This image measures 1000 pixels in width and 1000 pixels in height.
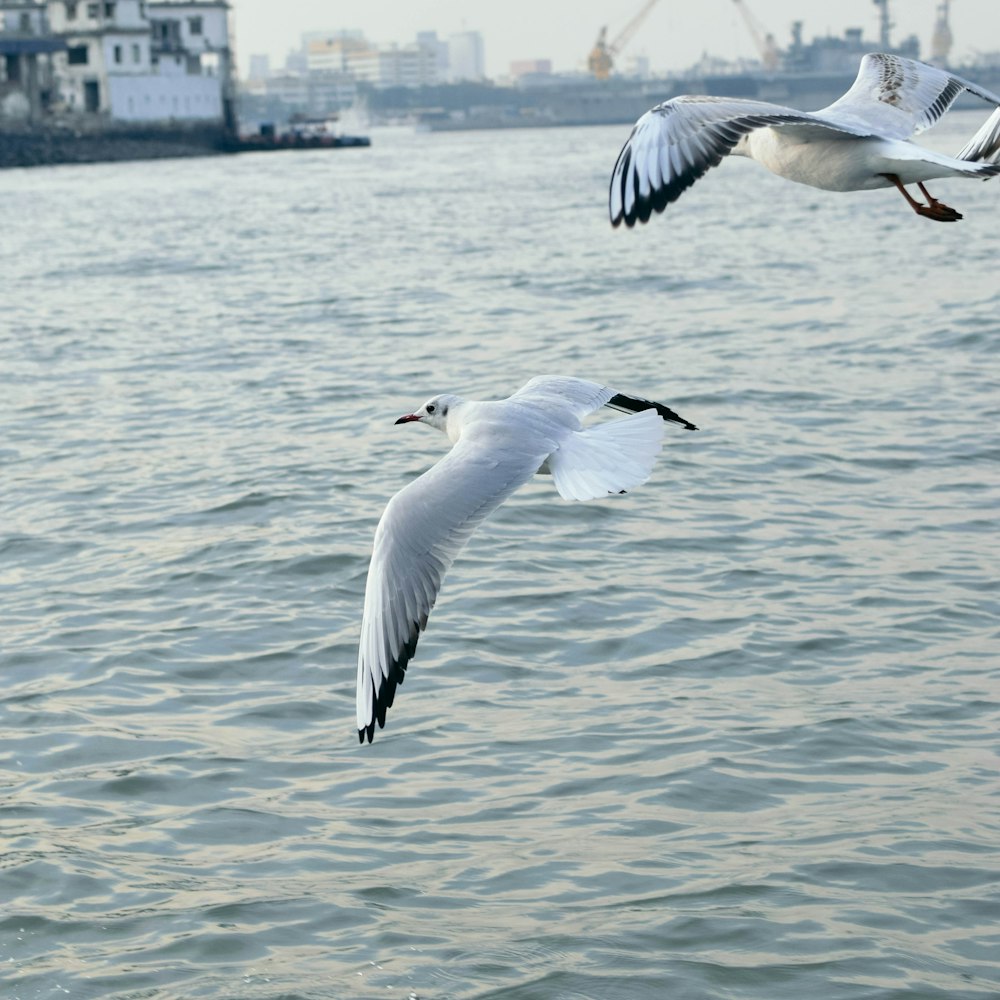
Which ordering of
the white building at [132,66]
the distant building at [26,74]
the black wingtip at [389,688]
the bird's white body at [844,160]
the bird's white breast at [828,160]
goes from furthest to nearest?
1. the white building at [132,66]
2. the distant building at [26,74]
3. the bird's white breast at [828,160]
4. the bird's white body at [844,160]
5. the black wingtip at [389,688]

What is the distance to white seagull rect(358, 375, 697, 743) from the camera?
517 cm

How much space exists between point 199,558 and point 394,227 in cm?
2527

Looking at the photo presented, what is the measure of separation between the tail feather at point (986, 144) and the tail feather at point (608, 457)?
5.31 ft

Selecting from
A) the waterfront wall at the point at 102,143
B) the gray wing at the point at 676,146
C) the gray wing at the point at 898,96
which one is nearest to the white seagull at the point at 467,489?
the gray wing at the point at 676,146

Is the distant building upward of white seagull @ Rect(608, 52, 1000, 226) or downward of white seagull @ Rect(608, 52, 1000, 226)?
upward

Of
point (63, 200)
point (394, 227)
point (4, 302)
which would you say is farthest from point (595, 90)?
point (4, 302)

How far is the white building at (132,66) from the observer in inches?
3583

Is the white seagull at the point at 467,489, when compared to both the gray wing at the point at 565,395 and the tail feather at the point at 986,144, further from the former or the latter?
the tail feather at the point at 986,144

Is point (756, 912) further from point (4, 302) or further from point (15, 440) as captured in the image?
point (4, 302)

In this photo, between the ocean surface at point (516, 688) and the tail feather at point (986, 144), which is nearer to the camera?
the ocean surface at point (516, 688)

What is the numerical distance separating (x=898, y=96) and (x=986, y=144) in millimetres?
497

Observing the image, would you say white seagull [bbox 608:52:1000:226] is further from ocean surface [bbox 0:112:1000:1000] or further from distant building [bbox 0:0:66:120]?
distant building [bbox 0:0:66:120]

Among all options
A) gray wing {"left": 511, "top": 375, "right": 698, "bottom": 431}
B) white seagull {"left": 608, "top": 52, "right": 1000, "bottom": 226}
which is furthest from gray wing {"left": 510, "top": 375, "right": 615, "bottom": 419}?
white seagull {"left": 608, "top": 52, "right": 1000, "bottom": 226}

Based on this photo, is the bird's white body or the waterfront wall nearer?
the bird's white body
